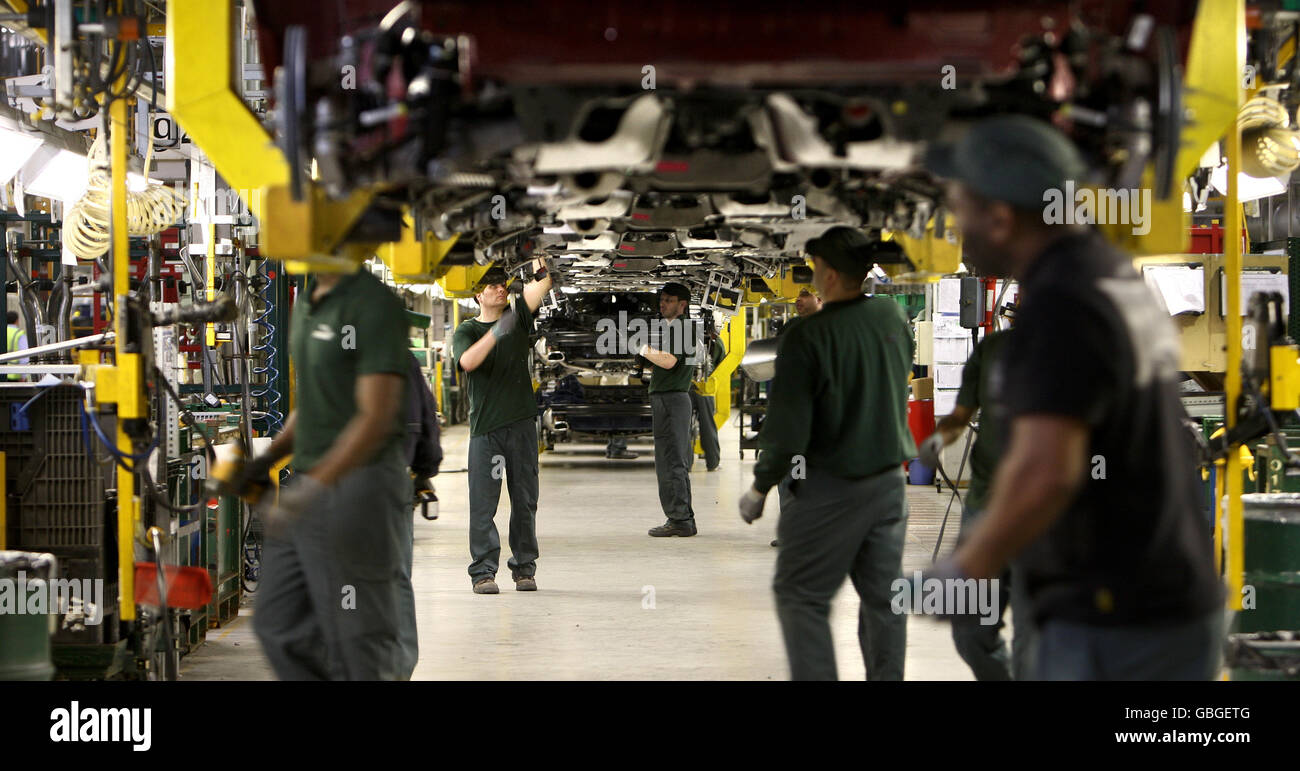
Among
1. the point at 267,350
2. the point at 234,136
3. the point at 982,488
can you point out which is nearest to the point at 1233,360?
the point at 982,488

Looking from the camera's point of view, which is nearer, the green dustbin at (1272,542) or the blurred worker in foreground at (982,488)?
the blurred worker in foreground at (982,488)

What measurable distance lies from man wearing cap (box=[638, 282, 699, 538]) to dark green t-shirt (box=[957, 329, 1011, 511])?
4419 millimetres

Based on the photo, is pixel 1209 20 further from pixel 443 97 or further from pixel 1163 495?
pixel 443 97

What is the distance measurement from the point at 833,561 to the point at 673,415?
5236mm

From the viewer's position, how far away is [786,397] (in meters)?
3.66

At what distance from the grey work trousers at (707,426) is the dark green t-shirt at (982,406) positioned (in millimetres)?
7987

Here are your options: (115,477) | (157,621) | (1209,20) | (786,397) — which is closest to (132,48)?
(115,477)

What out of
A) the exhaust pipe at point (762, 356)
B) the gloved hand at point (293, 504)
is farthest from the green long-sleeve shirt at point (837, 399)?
the exhaust pipe at point (762, 356)

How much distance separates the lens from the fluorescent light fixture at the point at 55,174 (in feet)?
26.6

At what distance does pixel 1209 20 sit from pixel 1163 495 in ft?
4.71

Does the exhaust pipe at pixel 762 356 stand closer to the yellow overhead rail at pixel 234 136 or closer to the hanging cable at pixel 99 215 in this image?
the yellow overhead rail at pixel 234 136

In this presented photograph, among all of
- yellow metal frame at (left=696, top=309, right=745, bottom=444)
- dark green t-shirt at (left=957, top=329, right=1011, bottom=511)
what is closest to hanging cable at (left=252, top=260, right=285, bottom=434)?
dark green t-shirt at (left=957, top=329, right=1011, bottom=511)
